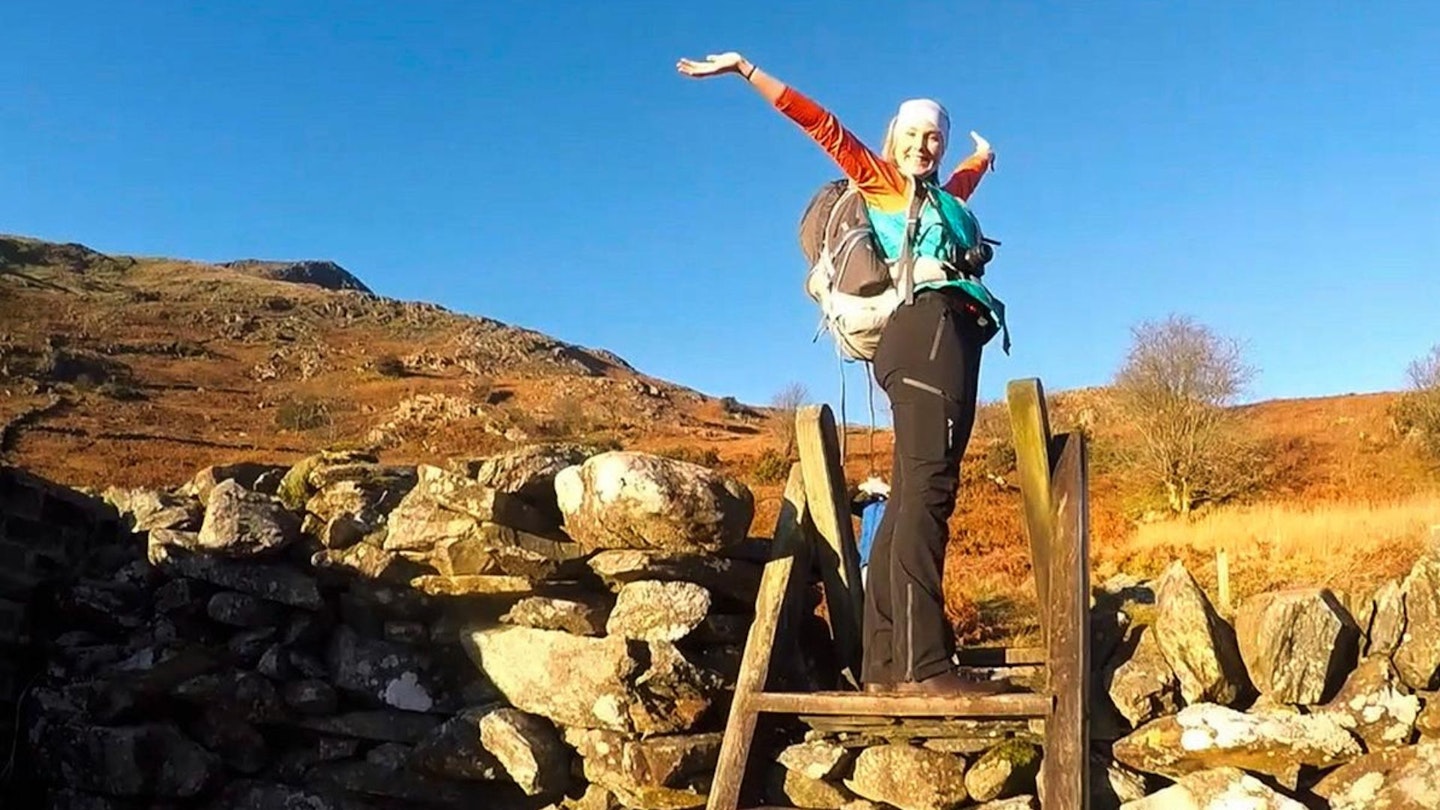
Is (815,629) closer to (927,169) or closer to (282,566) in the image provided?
(927,169)

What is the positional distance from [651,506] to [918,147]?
1.73 m

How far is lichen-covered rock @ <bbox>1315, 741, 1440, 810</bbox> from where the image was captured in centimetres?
373

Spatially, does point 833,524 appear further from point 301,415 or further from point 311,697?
point 301,415

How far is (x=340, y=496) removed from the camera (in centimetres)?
622

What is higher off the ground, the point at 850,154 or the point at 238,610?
the point at 850,154

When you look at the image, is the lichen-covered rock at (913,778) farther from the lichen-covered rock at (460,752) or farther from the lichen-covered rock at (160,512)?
the lichen-covered rock at (160,512)

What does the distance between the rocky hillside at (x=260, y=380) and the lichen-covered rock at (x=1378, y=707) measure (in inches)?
1094

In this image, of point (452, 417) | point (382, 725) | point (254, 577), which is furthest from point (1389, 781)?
point (452, 417)

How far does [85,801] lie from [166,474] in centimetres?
2573

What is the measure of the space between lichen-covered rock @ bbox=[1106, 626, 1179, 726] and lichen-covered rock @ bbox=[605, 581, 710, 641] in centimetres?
159

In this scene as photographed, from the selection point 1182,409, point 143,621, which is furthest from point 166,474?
point 143,621

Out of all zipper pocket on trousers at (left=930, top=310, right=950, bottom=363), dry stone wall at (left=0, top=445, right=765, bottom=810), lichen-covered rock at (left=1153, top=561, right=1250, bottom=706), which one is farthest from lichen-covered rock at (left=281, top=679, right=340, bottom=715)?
lichen-covered rock at (left=1153, top=561, right=1250, bottom=706)

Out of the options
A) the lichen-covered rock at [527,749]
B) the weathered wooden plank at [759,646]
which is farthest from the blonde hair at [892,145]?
the lichen-covered rock at [527,749]

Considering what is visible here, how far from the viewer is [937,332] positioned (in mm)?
4371
